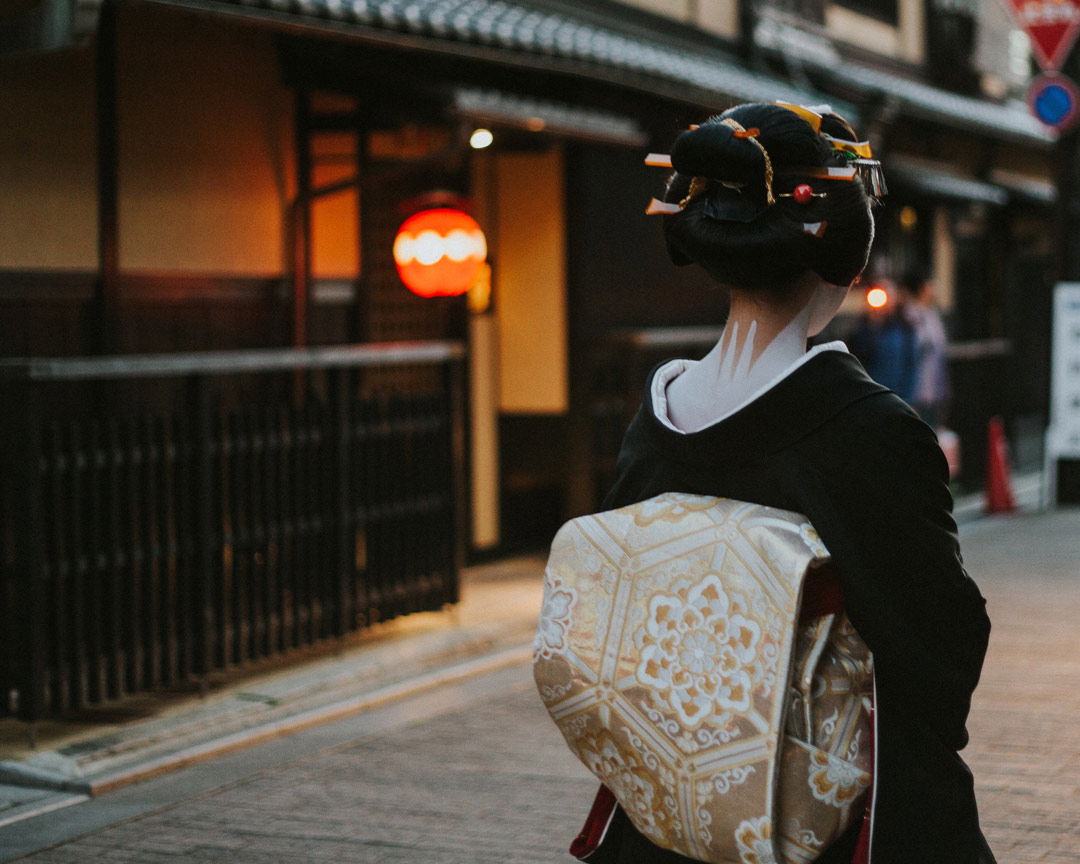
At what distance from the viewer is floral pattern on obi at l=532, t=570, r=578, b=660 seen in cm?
276

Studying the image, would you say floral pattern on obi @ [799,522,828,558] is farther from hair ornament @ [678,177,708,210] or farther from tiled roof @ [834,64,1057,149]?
tiled roof @ [834,64,1057,149]

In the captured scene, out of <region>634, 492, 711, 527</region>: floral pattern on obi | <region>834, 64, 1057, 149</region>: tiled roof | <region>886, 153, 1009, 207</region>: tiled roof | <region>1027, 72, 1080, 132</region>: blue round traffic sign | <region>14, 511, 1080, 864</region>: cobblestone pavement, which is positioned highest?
<region>834, 64, 1057, 149</region>: tiled roof

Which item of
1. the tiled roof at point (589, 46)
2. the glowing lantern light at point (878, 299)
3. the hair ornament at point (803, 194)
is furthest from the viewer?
the glowing lantern light at point (878, 299)

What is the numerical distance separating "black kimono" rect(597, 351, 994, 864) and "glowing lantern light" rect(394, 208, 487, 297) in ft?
24.0

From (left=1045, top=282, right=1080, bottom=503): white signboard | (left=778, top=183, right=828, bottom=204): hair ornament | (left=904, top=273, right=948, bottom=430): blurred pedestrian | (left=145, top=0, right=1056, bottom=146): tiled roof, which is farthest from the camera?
(left=1045, top=282, right=1080, bottom=503): white signboard

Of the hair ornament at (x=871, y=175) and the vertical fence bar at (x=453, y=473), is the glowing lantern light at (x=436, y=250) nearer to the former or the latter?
the vertical fence bar at (x=453, y=473)

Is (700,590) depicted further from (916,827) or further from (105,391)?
(105,391)

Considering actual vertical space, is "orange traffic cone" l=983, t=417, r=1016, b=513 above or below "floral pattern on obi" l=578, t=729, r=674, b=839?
below

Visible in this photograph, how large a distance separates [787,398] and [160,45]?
21.7ft

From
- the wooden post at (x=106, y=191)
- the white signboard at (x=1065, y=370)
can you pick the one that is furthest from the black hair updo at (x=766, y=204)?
the white signboard at (x=1065, y=370)

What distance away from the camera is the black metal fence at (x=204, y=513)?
6.68 m

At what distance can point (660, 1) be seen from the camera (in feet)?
44.4

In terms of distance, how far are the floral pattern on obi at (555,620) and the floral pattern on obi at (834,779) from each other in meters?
0.48

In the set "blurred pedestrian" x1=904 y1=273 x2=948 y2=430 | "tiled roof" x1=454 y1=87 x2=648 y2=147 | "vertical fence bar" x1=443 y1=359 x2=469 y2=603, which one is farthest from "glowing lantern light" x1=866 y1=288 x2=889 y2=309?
"vertical fence bar" x1=443 y1=359 x2=469 y2=603
